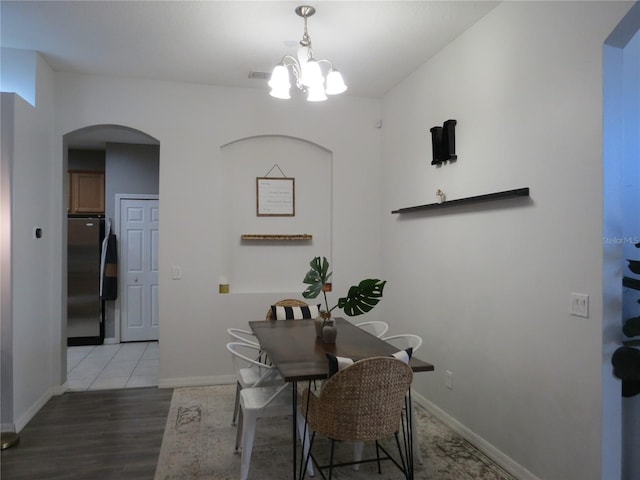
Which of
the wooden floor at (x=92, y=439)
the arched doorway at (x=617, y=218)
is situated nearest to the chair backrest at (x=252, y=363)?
the wooden floor at (x=92, y=439)

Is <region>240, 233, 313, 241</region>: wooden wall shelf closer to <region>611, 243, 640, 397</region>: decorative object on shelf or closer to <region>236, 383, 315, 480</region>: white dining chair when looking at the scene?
<region>236, 383, 315, 480</region>: white dining chair

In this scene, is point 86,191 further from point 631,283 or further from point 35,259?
point 631,283

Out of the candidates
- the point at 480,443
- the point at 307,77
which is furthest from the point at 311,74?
the point at 480,443

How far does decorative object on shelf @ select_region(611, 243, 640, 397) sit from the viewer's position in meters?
1.97

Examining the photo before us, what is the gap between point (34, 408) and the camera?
11.2 ft

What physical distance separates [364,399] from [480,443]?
133cm

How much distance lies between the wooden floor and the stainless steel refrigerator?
210 cm

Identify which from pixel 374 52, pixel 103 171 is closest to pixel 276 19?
pixel 374 52

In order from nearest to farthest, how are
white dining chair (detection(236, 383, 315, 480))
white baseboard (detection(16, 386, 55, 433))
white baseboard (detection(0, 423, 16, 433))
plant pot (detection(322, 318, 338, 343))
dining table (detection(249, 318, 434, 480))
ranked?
dining table (detection(249, 318, 434, 480)) → white dining chair (detection(236, 383, 315, 480)) → plant pot (detection(322, 318, 338, 343)) → white baseboard (detection(0, 423, 16, 433)) → white baseboard (detection(16, 386, 55, 433))

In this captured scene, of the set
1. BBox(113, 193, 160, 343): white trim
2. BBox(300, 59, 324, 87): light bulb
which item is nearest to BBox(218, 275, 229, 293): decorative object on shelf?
BBox(300, 59, 324, 87): light bulb

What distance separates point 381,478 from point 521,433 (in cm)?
83

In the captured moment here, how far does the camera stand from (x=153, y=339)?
6.07m

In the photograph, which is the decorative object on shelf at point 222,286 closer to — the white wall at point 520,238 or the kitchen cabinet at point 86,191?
the white wall at point 520,238

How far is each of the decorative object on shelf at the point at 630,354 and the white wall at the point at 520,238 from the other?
8 cm
